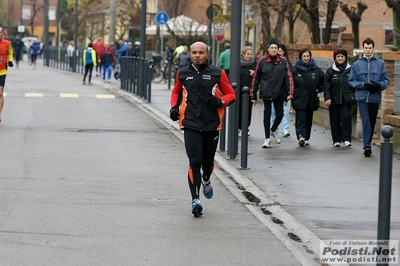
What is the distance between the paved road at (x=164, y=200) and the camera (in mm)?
7883

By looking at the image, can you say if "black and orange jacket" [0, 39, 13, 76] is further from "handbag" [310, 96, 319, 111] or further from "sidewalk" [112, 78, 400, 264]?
"handbag" [310, 96, 319, 111]

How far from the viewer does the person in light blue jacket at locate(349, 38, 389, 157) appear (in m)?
14.7

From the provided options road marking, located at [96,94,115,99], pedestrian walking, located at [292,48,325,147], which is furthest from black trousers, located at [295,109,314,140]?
road marking, located at [96,94,115,99]

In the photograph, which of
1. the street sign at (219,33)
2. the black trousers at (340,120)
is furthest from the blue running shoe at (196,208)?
the street sign at (219,33)

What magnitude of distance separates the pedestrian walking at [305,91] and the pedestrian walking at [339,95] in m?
0.46

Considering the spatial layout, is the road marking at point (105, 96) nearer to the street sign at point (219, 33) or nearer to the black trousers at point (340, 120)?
the street sign at point (219, 33)

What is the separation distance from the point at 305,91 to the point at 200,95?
7364mm

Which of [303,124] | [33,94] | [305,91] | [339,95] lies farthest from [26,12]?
[339,95]

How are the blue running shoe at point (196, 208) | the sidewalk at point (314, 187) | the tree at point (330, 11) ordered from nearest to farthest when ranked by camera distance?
the sidewalk at point (314, 187)
the blue running shoe at point (196, 208)
the tree at point (330, 11)

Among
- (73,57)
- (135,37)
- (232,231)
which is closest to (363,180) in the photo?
(232,231)

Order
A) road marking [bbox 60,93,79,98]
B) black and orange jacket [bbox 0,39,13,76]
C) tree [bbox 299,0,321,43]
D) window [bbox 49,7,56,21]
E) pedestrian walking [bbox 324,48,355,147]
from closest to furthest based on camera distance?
pedestrian walking [bbox 324,48,355,147] → black and orange jacket [bbox 0,39,13,76] → tree [bbox 299,0,321,43] → road marking [bbox 60,93,79,98] → window [bbox 49,7,56,21]

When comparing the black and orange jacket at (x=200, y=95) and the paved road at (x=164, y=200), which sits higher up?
the black and orange jacket at (x=200, y=95)

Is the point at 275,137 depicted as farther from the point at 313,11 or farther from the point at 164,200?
the point at 313,11

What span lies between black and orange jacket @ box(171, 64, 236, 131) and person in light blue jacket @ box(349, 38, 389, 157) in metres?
5.50
